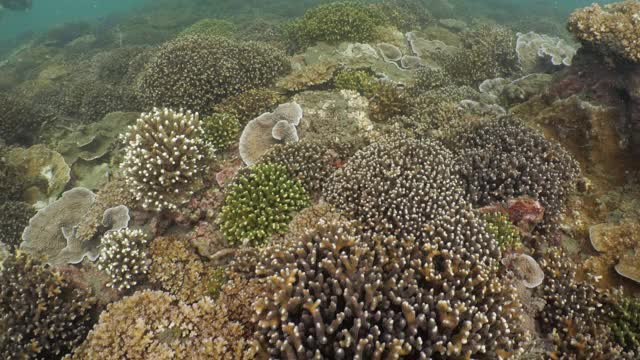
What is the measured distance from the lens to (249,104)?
927 cm

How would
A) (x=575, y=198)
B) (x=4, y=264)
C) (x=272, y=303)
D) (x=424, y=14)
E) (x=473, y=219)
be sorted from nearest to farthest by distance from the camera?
(x=272, y=303)
(x=473, y=219)
(x=4, y=264)
(x=575, y=198)
(x=424, y=14)

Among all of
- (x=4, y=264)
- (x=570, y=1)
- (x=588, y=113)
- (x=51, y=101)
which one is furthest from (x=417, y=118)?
(x=570, y=1)

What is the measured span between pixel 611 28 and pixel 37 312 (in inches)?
472

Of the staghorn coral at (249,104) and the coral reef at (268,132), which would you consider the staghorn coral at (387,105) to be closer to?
the coral reef at (268,132)

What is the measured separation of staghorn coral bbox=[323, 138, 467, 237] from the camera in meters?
5.71

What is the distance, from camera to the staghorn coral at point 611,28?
719cm

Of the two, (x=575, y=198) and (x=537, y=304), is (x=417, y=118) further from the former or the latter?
(x=537, y=304)

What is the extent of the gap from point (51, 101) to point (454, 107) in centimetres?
1593

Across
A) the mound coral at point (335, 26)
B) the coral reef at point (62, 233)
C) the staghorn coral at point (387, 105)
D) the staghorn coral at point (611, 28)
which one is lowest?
the coral reef at point (62, 233)

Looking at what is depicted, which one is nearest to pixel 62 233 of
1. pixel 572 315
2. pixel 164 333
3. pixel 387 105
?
pixel 164 333

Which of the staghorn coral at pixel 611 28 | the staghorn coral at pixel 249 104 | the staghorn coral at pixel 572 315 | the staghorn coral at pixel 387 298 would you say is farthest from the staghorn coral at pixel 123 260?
the staghorn coral at pixel 611 28

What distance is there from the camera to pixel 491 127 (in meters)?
7.44

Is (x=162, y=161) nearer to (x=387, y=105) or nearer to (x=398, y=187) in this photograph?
(x=398, y=187)

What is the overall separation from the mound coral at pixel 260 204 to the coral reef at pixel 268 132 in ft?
3.37
